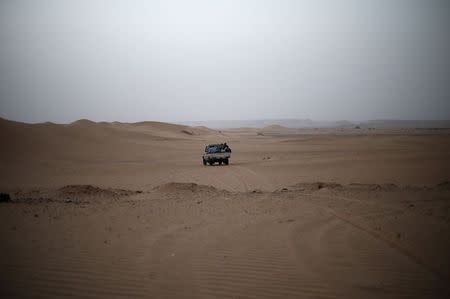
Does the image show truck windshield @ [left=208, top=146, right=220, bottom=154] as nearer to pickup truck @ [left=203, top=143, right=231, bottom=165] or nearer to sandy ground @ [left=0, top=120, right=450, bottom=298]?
pickup truck @ [left=203, top=143, right=231, bottom=165]

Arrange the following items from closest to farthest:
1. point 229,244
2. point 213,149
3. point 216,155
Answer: point 229,244, point 216,155, point 213,149

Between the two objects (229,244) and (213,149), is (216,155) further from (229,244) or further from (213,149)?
(229,244)

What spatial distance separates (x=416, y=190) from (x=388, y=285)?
8.61 m

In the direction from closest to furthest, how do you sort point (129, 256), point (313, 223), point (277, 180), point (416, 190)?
1. point (129, 256)
2. point (313, 223)
3. point (416, 190)
4. point (277, 180)

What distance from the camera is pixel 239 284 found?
468 cm

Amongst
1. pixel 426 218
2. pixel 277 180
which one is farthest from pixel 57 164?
pixel 426 218

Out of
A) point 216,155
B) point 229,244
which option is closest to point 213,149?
point 216,155

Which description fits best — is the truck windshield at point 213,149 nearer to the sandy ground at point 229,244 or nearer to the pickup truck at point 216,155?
the pickup truck at point 216,155

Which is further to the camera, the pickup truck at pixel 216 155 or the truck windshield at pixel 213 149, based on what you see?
the truck windshield at pixel 213 149

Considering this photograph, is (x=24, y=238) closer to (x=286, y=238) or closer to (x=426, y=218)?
(x=286, y=238)

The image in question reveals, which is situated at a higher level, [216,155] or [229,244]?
[216,155]

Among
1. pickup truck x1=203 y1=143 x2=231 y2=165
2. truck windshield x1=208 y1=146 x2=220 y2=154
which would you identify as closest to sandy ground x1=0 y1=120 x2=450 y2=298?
pickup truck x1=203 y1=143 x2=231 y2=165

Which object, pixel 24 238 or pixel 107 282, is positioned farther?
pixel 24 238

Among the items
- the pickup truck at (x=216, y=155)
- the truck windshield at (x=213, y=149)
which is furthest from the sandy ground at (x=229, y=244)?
the truck windshield at (x=213, y=149)
